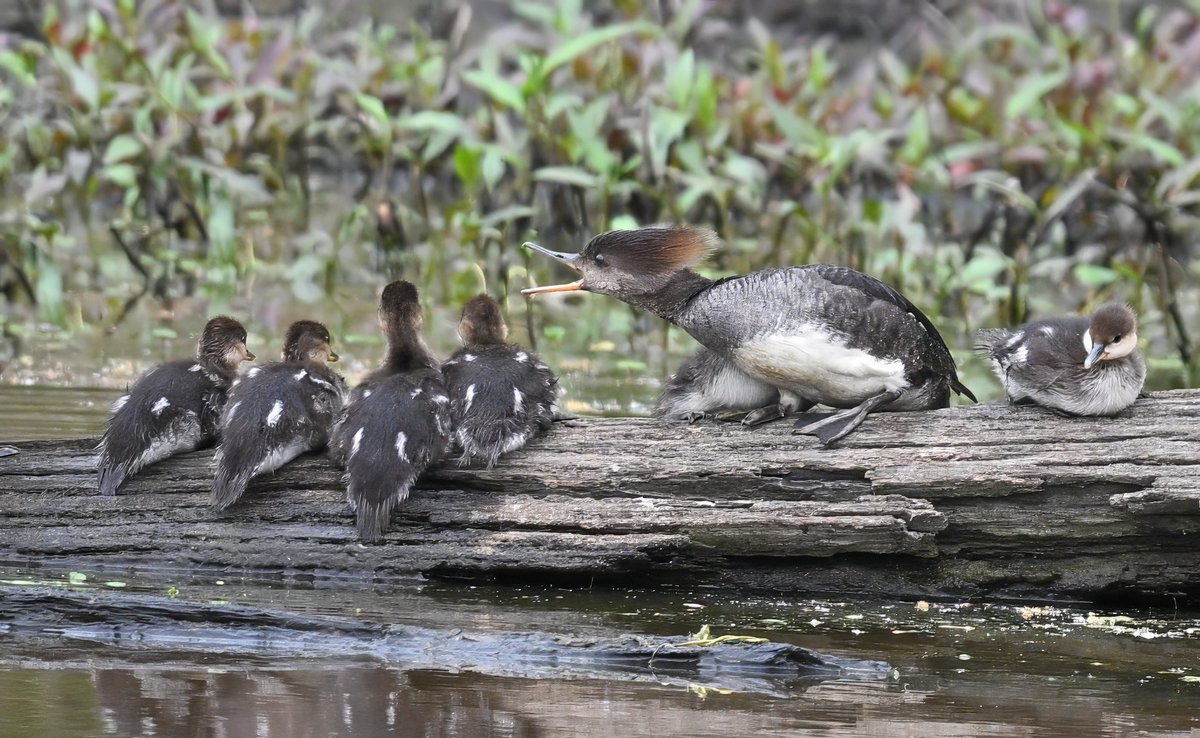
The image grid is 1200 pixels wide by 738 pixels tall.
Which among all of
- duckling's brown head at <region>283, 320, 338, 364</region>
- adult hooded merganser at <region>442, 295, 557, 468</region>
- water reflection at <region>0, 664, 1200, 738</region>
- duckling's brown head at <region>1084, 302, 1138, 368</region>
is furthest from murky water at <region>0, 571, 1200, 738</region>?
duckling's brown head at <region>283, 320, 338, 364</region>

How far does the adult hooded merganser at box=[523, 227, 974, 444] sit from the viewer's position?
5270 millimetres

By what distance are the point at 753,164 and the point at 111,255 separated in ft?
12.6

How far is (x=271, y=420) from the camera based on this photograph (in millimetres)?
5078

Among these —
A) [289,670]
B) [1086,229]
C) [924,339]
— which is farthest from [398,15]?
[289,670]

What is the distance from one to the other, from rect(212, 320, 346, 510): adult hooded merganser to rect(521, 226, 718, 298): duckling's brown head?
0.78m

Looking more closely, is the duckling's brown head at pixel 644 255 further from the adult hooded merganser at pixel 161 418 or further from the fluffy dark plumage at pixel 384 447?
the adult hooded merganser at pixel 161 418

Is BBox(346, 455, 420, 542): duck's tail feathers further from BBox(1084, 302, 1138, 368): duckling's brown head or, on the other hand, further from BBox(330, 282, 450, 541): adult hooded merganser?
BBox(1084, 302, 1138, 368): duckling's brown head

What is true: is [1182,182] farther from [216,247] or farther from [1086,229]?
[216,247]

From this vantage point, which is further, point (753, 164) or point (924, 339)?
point (753, 164)

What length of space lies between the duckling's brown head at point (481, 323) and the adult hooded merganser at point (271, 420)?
0.52m

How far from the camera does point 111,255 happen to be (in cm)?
1006

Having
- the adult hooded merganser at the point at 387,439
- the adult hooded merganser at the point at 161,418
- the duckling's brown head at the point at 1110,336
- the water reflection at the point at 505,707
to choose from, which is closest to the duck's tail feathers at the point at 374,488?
the adult hooded merganser at the point at 387,439

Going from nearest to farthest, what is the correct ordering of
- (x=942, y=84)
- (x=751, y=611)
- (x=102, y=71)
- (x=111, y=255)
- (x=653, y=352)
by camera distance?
(x=751, y=611)
(x=653, y=352)
(x=111, y=255)
(x=102, y=71)
(x=942, y=84)

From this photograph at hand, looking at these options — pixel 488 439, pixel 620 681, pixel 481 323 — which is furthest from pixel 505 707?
pixel 481 323
